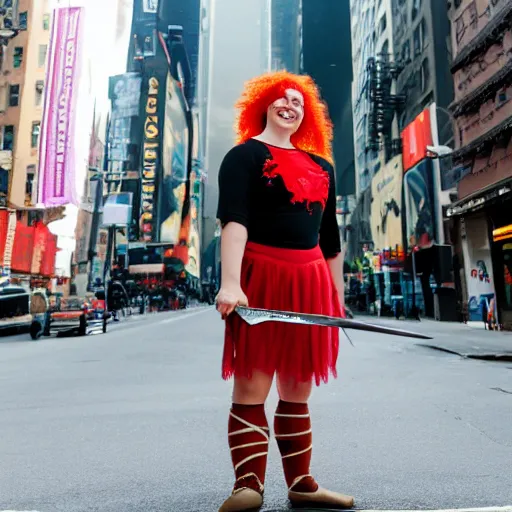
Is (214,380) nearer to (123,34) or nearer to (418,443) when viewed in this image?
(418,443)

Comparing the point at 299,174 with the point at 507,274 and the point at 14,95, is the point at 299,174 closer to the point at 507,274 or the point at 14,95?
the point at 507,274

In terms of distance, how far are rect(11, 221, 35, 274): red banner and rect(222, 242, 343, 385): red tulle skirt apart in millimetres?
17939

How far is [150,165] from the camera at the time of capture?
39.8m

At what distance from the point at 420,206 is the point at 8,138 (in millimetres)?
18751

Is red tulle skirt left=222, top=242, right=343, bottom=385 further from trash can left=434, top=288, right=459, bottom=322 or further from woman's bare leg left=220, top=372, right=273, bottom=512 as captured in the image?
trash can left=434, top=288, right=459, bottom=322

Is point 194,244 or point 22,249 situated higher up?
point 194,244

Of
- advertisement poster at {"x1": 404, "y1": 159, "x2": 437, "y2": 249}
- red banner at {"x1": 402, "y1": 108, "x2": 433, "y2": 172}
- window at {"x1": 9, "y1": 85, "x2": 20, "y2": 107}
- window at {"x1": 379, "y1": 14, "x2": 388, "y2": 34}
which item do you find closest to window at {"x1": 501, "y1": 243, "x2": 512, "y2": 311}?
advertisement poster at {"x1": 404, "y1": 159, "x2": 437, "y2": 249}

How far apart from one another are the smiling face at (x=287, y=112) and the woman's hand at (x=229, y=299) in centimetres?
87

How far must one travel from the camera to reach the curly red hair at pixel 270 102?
2508mm

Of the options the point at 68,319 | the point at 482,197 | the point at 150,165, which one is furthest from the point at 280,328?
the point at 150,165

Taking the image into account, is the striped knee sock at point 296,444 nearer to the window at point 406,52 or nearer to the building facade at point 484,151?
the building facade at point 484,151

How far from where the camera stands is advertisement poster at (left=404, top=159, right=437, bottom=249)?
928 inches

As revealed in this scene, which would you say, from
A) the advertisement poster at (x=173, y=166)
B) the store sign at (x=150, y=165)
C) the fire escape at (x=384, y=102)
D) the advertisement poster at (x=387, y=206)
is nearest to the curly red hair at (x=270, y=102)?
the advertisement poster at (x=387, y=206)

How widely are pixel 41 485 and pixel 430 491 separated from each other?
1.94 m
